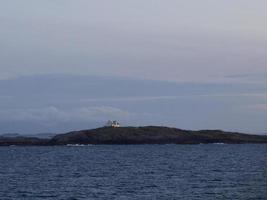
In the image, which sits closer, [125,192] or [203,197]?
[203,197]

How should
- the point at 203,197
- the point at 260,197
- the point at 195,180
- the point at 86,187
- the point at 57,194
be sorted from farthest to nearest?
1. the point at 195,180
2. the point at 86,187
3. the point at 57,194
4. the point at 203,197
5. the point at 260,197

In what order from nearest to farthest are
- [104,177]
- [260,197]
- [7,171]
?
[260,197]
[104,177]
[7,171]

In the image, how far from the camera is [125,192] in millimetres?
56750

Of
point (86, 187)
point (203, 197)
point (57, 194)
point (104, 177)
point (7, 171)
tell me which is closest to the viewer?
point (203, 197)

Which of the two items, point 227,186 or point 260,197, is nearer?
point 260,197

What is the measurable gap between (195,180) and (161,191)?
10306 mm

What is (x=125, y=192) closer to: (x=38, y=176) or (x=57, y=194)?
(x=57, y=194)

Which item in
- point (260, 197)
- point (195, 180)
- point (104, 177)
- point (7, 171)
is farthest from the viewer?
point (7, 171)

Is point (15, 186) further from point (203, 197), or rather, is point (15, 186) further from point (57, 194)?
point (203, 197)

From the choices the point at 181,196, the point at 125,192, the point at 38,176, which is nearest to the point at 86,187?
the point at 125,192

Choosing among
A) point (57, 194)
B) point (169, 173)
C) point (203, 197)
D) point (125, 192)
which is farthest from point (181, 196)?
point (169, 173)

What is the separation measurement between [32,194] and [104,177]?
16.7 meters

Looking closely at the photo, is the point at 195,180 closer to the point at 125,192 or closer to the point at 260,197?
the point at 125,192

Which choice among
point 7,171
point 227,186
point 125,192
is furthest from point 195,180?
point 7,171
